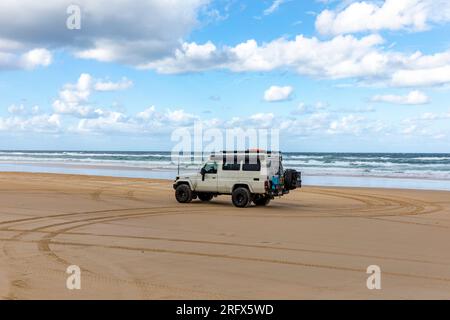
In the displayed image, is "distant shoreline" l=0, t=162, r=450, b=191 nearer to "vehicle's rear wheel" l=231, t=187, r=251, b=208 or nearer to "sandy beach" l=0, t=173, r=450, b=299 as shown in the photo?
"vehicle's rear wheel" l=231, t=187, r=251, b=208

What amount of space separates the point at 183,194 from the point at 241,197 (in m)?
2.66

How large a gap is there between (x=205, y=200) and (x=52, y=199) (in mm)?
6272

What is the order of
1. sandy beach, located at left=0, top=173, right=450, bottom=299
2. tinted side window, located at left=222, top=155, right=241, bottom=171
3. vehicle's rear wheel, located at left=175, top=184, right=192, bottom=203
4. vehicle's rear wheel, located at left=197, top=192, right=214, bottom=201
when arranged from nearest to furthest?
sandy beach, located at left=0, top=173, right=450, bottom=299 < tinted side window, located at left=222, top=155, right=241, bottom=171 < vehicle's rear wheel, located at left=175, top=184, right=192, bottom=203 < vehicle's rear wheel, located at left=197, top=192, right=214, bottom=201

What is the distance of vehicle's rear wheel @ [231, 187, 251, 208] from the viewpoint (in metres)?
19.1

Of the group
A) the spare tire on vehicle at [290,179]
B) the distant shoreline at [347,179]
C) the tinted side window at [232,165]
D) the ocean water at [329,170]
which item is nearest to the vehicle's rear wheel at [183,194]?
the tinted side window at [232,165]

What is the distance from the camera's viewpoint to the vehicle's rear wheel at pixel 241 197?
752 inches

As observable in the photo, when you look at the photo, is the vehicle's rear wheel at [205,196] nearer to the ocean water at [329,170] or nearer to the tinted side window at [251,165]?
the tinted side window at [251,165]

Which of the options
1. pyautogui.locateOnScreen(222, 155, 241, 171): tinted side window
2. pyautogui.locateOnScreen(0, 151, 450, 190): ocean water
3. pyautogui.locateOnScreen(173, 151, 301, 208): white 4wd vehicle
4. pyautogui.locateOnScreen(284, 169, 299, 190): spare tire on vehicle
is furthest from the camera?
pyautogui.locateOnScreen(0, 151, 450, 190): ocean water

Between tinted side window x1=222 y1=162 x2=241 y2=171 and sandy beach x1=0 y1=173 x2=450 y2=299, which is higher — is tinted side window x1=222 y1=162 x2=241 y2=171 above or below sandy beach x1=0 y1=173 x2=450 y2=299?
above

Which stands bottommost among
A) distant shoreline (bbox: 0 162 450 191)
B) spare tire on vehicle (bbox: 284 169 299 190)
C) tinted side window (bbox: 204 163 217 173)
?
distant shoreline (bbox: 0 162 450 191)

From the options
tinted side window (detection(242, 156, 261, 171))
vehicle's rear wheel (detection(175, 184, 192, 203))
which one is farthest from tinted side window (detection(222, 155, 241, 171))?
vehicle's rear wheel (detection(175, 184, 192, 203))

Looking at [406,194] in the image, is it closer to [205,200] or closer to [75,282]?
[205,200]
